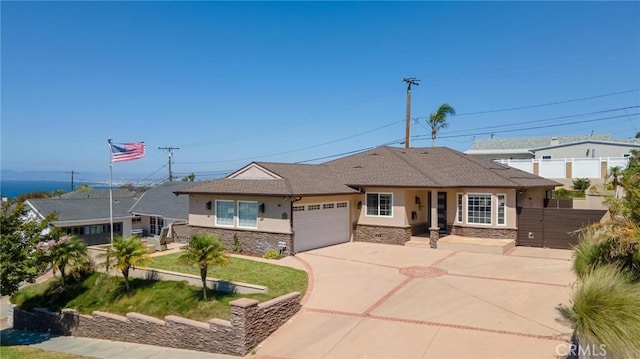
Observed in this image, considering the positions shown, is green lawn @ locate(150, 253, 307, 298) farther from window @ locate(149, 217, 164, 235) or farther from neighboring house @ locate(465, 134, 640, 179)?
neighboring house @ locate(465, 134, 640, 179)

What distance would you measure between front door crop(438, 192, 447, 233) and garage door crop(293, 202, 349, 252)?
4999mm

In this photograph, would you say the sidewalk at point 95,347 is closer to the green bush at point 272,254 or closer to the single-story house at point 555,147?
the green bush at point 272,254

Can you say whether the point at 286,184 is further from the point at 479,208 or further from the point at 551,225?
the point at 551,225

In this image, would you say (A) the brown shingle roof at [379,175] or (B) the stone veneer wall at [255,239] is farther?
(A) the brown shingle roof at [379,175]

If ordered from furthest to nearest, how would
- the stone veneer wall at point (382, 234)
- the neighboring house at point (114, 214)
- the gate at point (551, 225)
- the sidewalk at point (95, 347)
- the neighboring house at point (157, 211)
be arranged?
the neighboring house at point (157, 211)
the neighboring house at point (114, 214)
the stone veneer wall at point (382, 234)
the gate at point (551, 225)
the sidewalk at point (95, 347)

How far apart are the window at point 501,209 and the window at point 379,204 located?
5.12 metres

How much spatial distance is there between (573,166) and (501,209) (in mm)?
19004

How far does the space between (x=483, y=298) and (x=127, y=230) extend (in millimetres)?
24820

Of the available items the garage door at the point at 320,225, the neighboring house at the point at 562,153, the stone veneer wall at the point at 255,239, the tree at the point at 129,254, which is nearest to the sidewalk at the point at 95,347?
the tree at the point at 129,254

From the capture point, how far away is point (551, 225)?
19391 mm

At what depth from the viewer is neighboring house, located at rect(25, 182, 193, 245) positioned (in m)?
26.5

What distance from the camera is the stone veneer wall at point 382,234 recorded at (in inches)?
820

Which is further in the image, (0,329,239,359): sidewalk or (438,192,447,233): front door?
(438,192,447,233): front door

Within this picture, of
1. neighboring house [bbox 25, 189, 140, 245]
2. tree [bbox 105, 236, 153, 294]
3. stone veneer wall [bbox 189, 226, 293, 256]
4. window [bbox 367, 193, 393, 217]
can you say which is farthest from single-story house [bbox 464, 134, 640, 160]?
tree [bbox 105, 236, 153, 294]
